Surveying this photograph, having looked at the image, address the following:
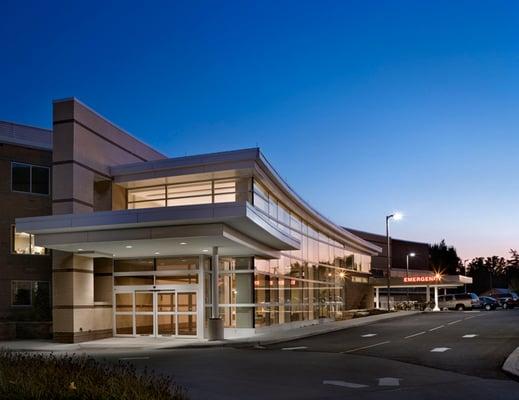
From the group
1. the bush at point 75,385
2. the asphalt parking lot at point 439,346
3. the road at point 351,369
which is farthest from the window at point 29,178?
the bush at point 75,385

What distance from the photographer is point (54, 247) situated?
1040 inches

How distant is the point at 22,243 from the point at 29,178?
3239 mm

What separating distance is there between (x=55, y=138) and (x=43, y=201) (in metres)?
5.98

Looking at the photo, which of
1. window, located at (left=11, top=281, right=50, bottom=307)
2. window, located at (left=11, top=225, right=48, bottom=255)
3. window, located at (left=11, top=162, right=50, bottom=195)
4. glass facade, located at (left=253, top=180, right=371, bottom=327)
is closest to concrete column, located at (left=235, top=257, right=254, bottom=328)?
glass facade, located at (left=253, top=180, right=371, bottom=327)

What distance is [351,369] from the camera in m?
16.5

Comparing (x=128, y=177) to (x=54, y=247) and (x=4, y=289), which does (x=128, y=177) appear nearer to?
(x=54, y=247)

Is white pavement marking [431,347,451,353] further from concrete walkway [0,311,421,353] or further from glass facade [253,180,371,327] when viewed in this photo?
glass facade [253,180,371,327]

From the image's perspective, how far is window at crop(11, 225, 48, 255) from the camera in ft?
107

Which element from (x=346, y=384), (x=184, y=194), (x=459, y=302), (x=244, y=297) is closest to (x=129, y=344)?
(x=244, y=297)

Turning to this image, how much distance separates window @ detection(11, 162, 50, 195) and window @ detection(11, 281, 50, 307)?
455 cm

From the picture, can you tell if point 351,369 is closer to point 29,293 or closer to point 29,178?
point 29,293

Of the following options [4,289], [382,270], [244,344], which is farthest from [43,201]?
[382,270]

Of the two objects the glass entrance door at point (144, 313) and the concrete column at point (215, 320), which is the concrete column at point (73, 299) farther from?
the concrete column at point (215, 320)

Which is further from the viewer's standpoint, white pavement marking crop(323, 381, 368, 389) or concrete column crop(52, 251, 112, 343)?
concrete column crop(52, 251, 112, 343)
